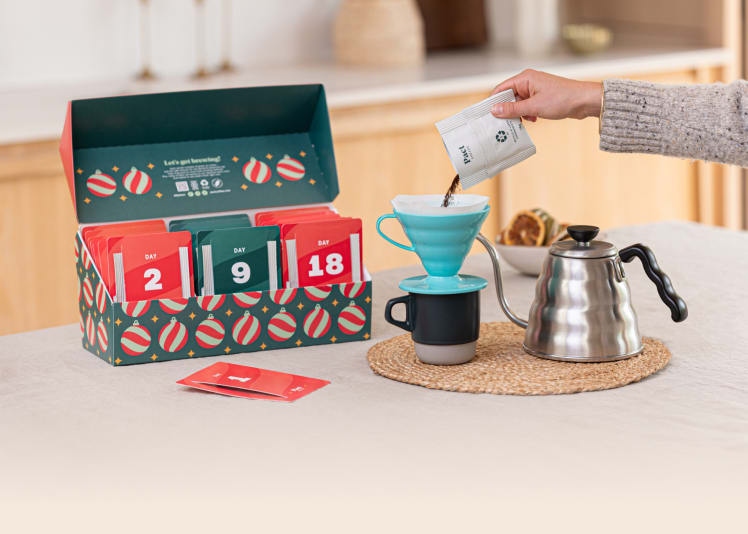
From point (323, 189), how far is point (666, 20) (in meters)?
2.42

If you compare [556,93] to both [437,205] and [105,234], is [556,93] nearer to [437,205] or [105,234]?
[437,205]

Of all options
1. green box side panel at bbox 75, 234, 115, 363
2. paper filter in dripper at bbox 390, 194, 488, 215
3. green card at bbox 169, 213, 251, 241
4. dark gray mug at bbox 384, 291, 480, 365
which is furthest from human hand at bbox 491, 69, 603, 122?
green box side panel at bbox 75, 234, 115, 363

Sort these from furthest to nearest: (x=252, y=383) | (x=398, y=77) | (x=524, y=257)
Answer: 1. (x=398, y=77)
2. (x=524, y=257)
3. (x=252, y=383)

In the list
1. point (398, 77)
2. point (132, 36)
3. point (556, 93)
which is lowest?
point (556, 93)

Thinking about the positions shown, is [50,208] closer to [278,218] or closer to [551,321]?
[278,218]

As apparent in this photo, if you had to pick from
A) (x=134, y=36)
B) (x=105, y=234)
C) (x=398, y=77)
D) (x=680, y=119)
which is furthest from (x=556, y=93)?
(x=134, y=36)

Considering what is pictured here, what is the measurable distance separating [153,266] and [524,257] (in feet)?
2.00

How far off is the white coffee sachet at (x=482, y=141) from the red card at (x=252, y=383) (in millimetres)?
292

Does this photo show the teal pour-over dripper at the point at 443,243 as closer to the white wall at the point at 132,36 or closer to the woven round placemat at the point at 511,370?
the woven round placemat at the point at 511,370

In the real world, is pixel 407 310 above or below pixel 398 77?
below

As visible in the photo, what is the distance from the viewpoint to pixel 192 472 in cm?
98

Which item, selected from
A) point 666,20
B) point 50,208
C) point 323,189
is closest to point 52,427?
point 323,189

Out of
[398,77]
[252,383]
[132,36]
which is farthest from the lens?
[132,36]

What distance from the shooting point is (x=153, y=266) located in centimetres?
127
